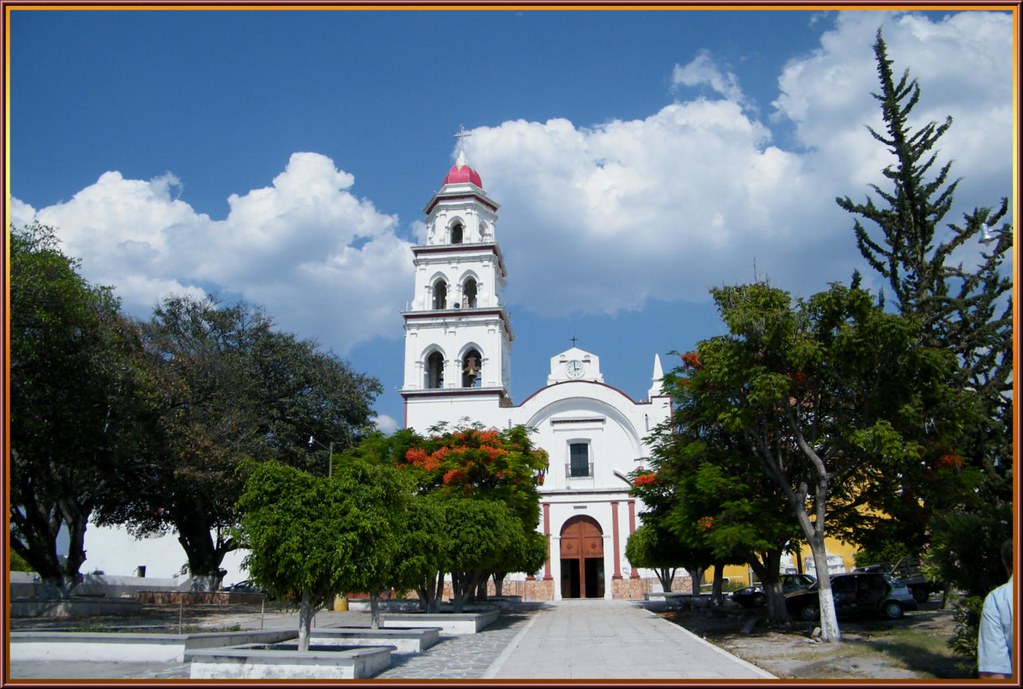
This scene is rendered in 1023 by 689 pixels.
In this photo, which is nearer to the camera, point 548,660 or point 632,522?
point 548,660

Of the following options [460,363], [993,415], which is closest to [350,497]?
[993,415]

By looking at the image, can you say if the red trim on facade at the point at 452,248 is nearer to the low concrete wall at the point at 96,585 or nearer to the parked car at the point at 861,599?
the low concrete wall at the point at 96,585

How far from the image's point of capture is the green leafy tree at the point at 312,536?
1167 centimetres

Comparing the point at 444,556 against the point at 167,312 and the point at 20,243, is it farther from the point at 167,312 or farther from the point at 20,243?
the point at 167,312

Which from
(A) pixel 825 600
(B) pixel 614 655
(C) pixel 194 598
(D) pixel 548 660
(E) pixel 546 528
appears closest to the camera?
(D) pixel 548 660

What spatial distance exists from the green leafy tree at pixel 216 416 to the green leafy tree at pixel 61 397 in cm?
131

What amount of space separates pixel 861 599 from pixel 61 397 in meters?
20.2

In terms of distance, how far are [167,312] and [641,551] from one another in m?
21.0

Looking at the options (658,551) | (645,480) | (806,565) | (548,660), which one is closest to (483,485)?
(645,480)

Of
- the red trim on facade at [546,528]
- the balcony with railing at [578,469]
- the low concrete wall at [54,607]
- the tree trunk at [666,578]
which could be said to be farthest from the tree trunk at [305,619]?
the balcony with railing at [578,469]

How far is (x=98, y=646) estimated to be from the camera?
42.3ft

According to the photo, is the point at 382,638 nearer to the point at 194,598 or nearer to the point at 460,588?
the point at 460,588

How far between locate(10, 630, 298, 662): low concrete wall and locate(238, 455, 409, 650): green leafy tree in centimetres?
227

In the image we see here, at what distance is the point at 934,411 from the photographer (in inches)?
647
